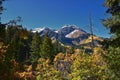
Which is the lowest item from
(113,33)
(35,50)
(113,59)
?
(113,59)

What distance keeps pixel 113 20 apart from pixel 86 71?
9659 mm

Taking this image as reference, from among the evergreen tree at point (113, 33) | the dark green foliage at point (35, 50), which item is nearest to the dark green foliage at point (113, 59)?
the evergreen tree at point (113, 33)

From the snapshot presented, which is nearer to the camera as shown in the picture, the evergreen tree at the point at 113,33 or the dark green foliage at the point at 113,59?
the evergreen tree at the point at 113,33

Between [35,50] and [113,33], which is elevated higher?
[35,50]

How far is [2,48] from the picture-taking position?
2488cm

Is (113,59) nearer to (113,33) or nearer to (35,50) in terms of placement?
(113,33)

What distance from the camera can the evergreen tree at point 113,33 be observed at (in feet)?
66.4

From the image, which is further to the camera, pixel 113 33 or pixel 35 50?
pixel 35 50

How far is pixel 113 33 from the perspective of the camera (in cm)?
2059

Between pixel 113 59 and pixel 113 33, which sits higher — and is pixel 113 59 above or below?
below

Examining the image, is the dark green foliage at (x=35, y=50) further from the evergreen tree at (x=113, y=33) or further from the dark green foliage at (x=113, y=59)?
the evergreen tree at (x=113, y=33)

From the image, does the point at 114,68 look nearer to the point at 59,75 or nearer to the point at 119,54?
the point at 119,54

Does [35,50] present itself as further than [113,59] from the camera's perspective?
Yes

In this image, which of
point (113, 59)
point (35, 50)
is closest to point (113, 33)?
point (113, 59)
